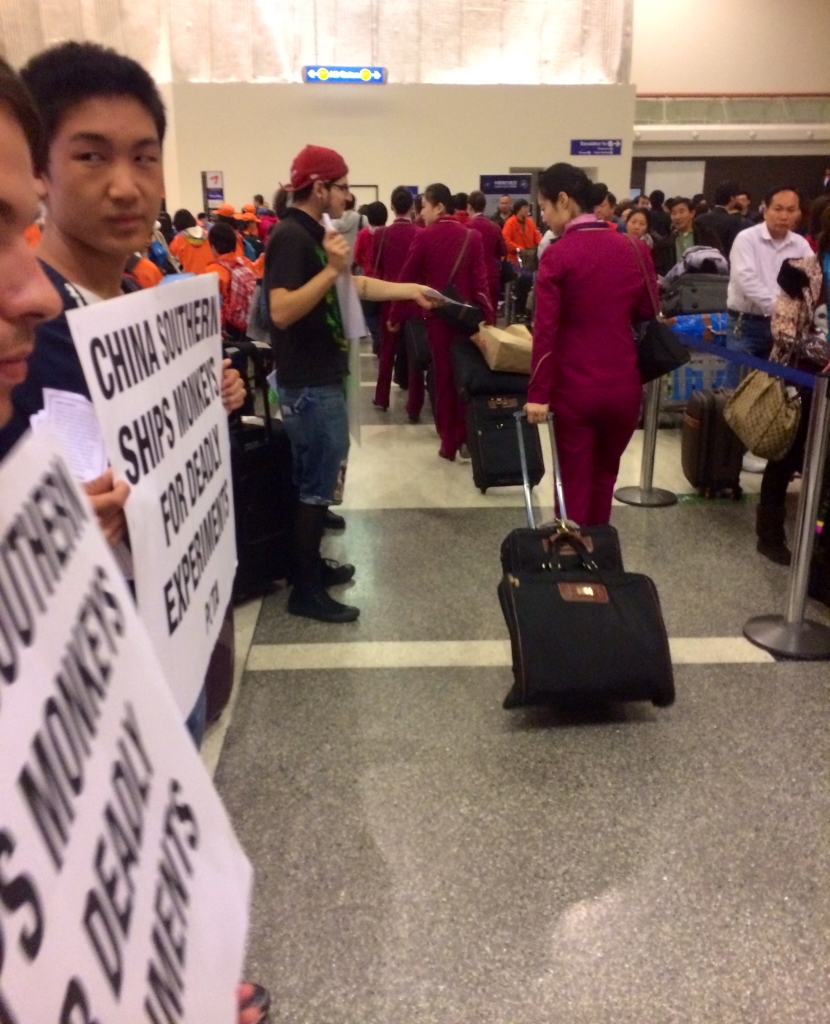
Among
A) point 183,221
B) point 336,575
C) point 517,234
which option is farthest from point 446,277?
point 517,234

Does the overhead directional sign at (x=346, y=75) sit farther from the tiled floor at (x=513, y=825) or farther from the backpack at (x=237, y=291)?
the tiled floor at (x=513, y=825)

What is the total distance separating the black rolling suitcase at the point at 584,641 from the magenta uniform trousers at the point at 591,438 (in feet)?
3.02

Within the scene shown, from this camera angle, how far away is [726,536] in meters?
4.35

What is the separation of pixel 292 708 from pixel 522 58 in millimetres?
16739

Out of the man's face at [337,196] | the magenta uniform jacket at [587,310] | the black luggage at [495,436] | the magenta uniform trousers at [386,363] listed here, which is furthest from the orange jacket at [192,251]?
the magenta uniform jacket at [587,310]

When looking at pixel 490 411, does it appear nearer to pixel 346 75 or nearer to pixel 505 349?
pixel 505 349

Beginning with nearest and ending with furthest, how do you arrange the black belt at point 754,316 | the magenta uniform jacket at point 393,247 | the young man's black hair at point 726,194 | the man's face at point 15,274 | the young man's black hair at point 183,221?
the man's face at point 15,274
the black belt at point 754,316
the magenta uniform jacket at point 393,247
the young man's black hair at point 726,194
the young man's black hair at point 183,221

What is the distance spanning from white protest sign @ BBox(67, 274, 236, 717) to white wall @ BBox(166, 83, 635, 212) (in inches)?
599

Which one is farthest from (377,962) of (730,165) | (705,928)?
(730,165)

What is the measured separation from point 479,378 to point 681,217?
5.34 metres

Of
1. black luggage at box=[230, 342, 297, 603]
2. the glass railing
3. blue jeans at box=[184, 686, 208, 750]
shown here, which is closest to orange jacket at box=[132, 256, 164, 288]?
blue jeans at box=[184, 686, 208, 750]

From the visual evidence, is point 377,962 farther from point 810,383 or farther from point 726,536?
point 726,536

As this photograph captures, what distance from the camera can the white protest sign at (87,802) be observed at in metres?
0.54

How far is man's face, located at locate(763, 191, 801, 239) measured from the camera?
15.7ft
